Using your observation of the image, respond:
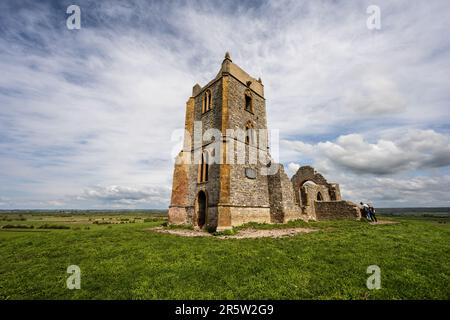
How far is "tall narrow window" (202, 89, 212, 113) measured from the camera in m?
18.6

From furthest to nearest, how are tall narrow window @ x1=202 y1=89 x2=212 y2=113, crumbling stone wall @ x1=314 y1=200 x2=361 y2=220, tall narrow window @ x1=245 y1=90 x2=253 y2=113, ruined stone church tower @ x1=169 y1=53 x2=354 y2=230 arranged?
crumbling stone wall @ x1=314 y1=200 x2=361 y2=220, tall narrow window @ x1=245 y1=90 x2=253 y2=113, tall narrow window @ x1=202 y1=89 x2=212 y2=113, ruined stone church tower @ x1=169 y1=53 x2=354 y2=230

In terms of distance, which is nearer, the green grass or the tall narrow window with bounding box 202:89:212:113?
the green grass

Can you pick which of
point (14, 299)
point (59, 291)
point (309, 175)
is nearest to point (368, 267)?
point (59, 291)

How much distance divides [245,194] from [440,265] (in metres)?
10.9

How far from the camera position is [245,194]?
15.7 m

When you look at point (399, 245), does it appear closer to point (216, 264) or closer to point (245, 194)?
point (216, 264)

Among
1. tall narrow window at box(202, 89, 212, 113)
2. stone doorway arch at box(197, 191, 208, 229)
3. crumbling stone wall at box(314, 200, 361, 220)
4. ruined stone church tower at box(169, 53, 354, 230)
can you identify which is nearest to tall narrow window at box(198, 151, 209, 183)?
ruined stone church tower at box(169, 53, 354, 230)

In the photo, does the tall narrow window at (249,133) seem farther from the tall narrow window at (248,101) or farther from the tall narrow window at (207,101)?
the tall narrow window at (207,101)

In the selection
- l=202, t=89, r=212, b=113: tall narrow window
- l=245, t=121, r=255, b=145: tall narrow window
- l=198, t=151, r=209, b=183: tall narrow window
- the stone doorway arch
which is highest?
l=202, t=89, r=212, b=113: tall narrow window

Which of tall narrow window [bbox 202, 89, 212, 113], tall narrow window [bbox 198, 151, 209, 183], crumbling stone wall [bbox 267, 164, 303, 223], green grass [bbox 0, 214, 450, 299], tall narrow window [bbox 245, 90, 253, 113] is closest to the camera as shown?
green grass [bbox 0, 214, 450, 299]

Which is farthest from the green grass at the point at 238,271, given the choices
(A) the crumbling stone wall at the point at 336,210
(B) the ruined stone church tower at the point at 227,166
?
(A) the crumbling stone wall at the point at 336,210

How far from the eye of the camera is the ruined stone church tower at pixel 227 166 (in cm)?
1488

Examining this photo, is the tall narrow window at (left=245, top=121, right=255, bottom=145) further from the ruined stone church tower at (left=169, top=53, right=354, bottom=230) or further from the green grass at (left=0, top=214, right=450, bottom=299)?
the green grass at (left=0, top=214, right=450, bottom=299)

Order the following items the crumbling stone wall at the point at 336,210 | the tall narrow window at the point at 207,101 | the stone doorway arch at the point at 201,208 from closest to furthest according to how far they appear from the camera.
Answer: the stone doorway arch at the point at 201,208 < the tall narrow window at the point at 207,101 < the crumbling stone wall at the point at 336,210
